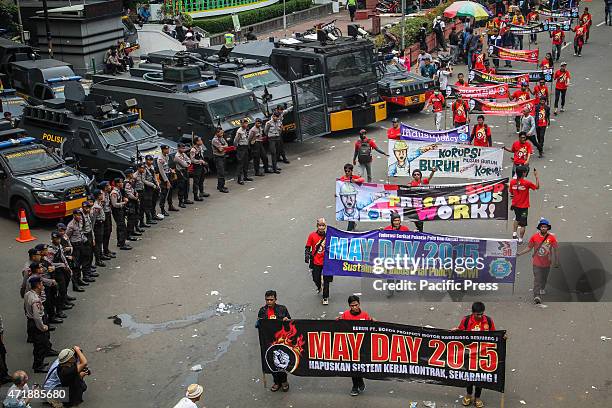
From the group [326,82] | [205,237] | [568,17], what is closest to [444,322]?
[205,237]

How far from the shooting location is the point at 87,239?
627 inches

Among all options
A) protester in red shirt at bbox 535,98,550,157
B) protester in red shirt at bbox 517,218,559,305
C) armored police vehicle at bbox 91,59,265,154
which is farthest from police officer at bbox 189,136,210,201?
protester in red shirt at bbox 517,218,559,305

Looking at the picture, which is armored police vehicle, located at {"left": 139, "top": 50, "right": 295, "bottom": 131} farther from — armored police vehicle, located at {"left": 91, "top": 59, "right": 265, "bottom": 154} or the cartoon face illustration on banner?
the cartoon face illustration on banner

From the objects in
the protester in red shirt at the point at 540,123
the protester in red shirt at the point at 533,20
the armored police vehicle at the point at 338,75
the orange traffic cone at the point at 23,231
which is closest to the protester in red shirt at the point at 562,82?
the protester in red shirt at the point at 540,123

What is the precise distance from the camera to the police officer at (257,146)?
21844 mm

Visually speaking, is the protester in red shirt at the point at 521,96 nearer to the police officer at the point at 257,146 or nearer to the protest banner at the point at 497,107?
the protest banner at the point at 497,107

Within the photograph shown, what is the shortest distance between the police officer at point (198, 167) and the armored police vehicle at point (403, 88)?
820 centimetres

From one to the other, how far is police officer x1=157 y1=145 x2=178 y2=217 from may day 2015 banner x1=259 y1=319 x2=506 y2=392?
8.37 meters

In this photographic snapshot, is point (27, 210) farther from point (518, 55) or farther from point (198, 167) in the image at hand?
point (518, 55)

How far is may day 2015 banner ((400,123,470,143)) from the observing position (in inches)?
820

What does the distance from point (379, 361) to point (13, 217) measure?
35.8 ft

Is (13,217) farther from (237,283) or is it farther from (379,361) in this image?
(379,361)

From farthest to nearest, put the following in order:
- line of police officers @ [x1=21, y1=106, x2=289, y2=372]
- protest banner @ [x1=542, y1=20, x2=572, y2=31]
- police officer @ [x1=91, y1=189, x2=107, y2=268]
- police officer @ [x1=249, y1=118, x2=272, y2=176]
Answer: protest banner @ [x1=542, y1=20, x2=572, y2=31]
police officer @ [x1=249, y1=118, x2=272, y2=176]
police officer @ [x1=91, y1=189, x2=107, y2=268]
line of police officers @ [x1=21, y1=106, x2=289, y2=372]

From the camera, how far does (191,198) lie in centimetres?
2097
